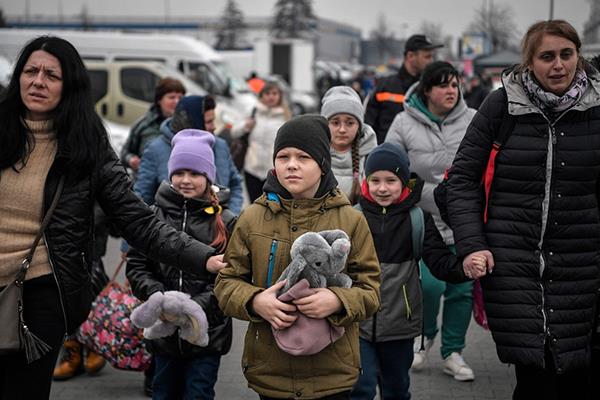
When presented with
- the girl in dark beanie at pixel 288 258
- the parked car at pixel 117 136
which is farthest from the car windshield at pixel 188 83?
the girl in dark beanie at pixel 288 258

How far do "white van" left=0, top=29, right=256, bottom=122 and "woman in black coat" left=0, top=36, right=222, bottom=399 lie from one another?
21.1m

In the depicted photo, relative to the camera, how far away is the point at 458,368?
6.41 m

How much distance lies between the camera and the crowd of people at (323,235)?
3.69 metres

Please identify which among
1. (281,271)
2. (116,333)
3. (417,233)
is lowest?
(116,333)

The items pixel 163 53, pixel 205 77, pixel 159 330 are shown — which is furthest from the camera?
pixel 163 53

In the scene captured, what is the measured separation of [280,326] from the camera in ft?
11.7

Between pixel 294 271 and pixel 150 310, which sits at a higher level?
pixel 294 271

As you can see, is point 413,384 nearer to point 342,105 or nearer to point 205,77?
point 342,105

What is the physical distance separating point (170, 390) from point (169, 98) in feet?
10.8

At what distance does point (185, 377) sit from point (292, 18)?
110 meters

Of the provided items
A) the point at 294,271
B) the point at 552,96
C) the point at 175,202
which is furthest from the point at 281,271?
the point at 552,96

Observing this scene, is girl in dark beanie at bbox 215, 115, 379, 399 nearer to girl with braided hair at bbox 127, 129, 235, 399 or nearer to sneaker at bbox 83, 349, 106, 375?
girl with braided hair at bbox 127, 129, 235, 399

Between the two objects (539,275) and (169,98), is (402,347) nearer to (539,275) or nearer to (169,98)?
(539,275)

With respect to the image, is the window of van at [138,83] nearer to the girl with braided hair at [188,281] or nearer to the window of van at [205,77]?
the window of van at [205,77]
